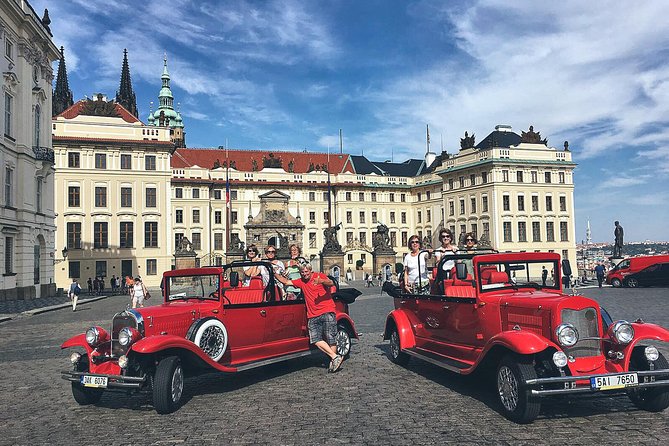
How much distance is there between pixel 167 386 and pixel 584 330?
16.4ft

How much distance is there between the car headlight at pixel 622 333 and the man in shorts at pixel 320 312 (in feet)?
14.1

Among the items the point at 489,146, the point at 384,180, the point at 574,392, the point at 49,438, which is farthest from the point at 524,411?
the point at 384,180

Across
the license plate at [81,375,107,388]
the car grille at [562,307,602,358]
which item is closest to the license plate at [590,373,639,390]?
the car grille at [562,307,602,358]

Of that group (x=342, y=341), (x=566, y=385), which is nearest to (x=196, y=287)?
(x=342, y=341)

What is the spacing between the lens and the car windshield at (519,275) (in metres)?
7.81

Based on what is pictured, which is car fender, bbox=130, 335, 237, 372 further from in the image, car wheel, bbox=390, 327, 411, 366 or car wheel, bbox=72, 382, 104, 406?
car wheel, bbox=390, 327, 411, 366

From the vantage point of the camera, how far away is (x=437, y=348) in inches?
344

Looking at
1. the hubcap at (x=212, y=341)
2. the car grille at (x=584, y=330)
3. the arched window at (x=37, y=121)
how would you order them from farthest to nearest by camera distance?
the arched window at (x=37, y=121), the hubcap at (x=212, y=341), the car grille at (x=584, y=330)

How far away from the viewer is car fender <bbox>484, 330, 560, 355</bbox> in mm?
6137

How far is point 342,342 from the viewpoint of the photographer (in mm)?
10164

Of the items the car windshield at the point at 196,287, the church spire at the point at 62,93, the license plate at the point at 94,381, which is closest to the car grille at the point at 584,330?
the car windshield at the point at 196,287

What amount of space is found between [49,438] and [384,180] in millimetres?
69596

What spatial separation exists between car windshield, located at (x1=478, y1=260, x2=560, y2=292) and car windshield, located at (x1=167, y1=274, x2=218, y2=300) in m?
3.97

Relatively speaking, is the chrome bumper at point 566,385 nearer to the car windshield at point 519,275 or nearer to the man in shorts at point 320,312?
the car windshield at point 519,275
